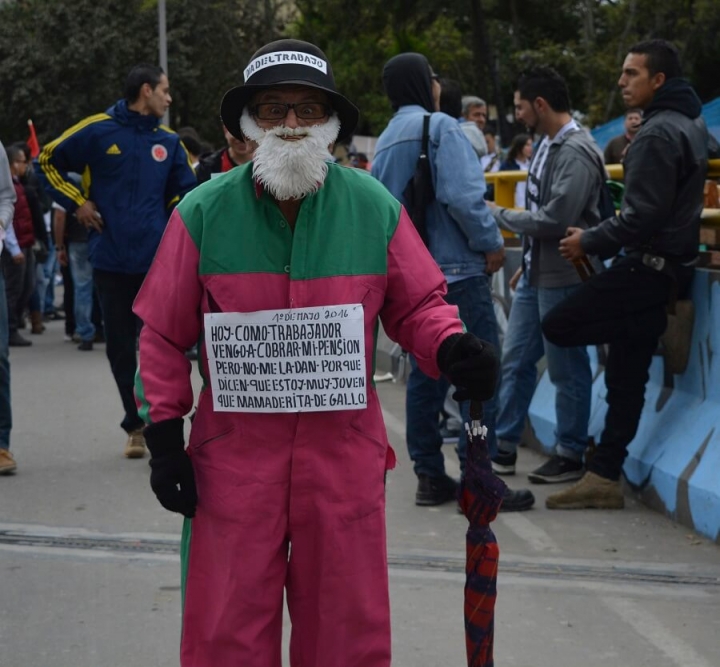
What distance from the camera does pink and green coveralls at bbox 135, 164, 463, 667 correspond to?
3309mm

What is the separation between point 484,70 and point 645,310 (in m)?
22.7

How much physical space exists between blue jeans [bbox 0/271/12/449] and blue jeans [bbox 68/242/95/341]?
A: 592 cm

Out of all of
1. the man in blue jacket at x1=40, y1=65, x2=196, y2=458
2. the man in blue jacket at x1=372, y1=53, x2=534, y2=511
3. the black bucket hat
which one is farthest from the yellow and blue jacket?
the black bucket hat

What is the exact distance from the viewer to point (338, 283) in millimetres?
3357

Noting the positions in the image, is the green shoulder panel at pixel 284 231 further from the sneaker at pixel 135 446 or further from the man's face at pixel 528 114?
the sneaker at pixel 135 446

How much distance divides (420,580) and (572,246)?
6.30 feet

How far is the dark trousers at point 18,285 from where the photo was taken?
14.1 m

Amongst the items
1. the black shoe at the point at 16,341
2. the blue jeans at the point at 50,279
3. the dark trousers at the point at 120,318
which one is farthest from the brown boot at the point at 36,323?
the dark trousers at the point at 120,318

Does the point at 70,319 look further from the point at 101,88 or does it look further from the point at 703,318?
the point at 101,88

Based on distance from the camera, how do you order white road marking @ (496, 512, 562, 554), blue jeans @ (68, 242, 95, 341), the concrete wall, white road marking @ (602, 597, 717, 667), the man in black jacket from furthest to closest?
blue jeans @ (68, 242, 95, 341)
the man in black jacket
the concrete wall
white road marking @ (496, 512, 562, 554)
white road marking @ (602, 597, 717, 667)

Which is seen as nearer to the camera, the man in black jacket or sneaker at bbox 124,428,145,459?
the man in black jacket

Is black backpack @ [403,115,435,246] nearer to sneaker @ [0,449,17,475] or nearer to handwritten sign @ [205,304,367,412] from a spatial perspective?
sneaker @ [0,449,17,475]

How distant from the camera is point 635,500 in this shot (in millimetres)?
6852

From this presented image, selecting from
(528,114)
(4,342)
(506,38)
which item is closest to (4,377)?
(4,342)
